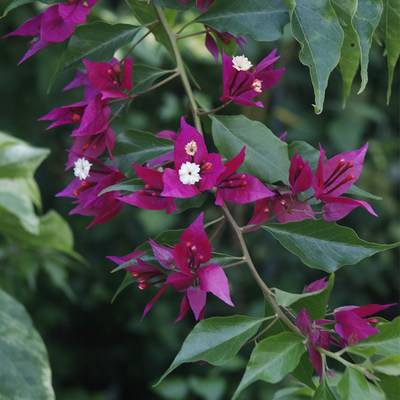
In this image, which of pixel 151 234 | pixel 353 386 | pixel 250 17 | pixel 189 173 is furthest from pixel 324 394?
pixel 151 234

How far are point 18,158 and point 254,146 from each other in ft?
1.56

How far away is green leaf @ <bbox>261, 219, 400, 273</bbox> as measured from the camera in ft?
1.35

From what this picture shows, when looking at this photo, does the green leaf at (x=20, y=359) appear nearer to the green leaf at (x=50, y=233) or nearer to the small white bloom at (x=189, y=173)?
the green leaf at (x=50, y=233)

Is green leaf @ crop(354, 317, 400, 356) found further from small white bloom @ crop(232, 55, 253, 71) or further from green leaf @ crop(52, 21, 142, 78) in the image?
green leaf @ crop(52, 21, 142, 78)

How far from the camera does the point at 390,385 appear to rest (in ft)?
1.27

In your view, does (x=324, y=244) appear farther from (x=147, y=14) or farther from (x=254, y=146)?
(x=147, y=14)

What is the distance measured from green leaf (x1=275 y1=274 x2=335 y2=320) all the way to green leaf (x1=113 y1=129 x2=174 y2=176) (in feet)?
0.51

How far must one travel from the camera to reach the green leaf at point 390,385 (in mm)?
385

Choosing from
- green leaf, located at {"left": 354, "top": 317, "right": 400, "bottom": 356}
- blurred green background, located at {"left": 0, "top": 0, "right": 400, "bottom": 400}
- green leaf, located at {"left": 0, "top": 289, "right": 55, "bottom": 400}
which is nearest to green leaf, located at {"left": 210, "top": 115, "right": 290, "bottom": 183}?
green leaf, located at {"left": 354, "top": 317, "right": 400, "bottom": 356}

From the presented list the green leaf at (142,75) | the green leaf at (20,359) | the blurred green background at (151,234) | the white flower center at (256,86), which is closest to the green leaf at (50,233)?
the green leaf at (20,359)

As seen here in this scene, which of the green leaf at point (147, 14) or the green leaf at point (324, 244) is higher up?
the green leaf at point (147, 14)

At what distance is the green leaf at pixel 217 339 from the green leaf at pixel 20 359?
306 mm

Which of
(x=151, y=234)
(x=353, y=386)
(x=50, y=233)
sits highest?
(x=353, y=386)

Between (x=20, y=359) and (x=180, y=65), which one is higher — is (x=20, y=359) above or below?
below
